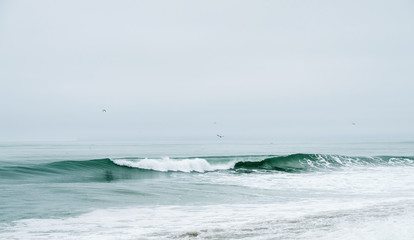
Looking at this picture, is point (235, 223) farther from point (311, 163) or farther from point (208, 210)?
point (311, 163)

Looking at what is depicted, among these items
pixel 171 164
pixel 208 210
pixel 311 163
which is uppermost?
pixel 171 164

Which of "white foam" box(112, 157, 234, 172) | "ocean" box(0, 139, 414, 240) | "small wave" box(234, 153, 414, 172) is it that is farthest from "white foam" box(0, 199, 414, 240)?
"small wave" box(234, 153, 414, 172)

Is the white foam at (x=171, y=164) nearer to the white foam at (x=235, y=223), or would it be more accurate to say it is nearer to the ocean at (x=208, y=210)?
the ocean at (x=208, y=210)

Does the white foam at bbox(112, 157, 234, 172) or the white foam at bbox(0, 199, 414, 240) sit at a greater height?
the white foam at bbox(112, 157, 234, 172)

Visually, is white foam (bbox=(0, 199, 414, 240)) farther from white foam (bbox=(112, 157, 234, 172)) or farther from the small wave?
the small wave

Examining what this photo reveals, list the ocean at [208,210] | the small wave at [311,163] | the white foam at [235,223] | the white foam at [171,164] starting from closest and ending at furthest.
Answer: the white foam at [235,223]
the ocean at [208,210]
the white foam at [171,164]
the small wave at [311,163]

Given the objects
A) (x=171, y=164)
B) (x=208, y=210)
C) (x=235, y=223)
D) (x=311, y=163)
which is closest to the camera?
(x=235, y=223)

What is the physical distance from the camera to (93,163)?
25.3 meters

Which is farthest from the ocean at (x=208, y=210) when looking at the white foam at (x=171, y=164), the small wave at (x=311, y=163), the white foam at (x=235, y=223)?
the small wave at (x=311, y=163)

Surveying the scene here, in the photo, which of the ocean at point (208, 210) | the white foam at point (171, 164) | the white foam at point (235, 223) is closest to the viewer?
the white foam at point (235, 223)

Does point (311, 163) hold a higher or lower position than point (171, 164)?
lower

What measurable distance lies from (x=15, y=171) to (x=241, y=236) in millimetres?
Result: 17353

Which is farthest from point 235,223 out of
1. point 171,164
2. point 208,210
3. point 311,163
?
point 311,163

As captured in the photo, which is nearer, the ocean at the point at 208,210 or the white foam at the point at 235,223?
the white foam at the point at 235,223
